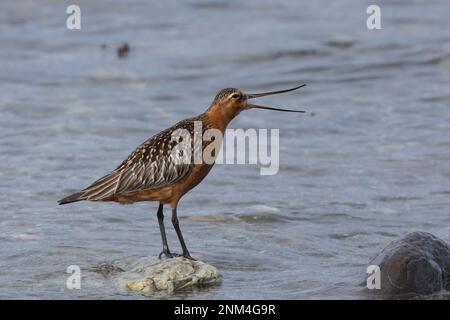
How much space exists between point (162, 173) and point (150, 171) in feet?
0.36

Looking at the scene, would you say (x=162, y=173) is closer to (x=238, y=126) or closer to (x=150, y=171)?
(x=150, y=171)

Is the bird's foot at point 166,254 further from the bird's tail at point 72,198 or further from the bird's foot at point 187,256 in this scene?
the bird's tail at point 72,198

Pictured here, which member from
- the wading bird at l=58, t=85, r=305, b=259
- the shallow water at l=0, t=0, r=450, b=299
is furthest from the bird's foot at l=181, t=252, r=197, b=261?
the shallow water at l=0, t=0, r=450, b=299

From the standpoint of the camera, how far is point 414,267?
7.57 m

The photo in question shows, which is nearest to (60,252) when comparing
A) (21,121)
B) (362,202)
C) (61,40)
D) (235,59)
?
(362,202)

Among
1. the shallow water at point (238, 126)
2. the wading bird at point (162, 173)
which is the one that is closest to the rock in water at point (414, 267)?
the shallow water at point (238, 126)

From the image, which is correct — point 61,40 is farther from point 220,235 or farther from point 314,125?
point 220,235

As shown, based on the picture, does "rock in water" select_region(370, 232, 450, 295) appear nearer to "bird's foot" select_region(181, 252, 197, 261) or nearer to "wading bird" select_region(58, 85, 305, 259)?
"bird's foot" select_region(181, 252, 197, 261)

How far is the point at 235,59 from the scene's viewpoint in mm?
16625

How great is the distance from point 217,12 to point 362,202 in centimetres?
961

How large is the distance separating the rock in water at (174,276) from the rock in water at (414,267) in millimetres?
1204

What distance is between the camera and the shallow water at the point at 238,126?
8695mm

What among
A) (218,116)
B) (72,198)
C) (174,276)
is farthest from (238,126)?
(174,276)

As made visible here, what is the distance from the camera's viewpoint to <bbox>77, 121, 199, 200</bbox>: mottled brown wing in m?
8.05
